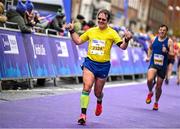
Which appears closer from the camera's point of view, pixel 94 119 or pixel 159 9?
pixel 94 119

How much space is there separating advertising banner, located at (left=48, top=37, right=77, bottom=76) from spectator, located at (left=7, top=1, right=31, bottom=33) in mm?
1263

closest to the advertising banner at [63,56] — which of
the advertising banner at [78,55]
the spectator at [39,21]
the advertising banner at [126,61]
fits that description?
the advertising banner at [78,55]

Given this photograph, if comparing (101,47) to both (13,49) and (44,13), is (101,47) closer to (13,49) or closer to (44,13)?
(13,49)

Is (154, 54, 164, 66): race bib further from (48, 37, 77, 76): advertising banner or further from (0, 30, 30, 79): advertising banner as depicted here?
(48, 37, 77, 76): advertising banner

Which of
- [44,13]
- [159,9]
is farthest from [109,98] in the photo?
[159,9]

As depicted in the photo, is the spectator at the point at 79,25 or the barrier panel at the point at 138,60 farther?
the barrier panel at the point at 138,60

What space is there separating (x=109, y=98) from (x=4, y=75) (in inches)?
112

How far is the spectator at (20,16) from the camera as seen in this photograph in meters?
14.7

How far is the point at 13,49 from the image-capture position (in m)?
14.0

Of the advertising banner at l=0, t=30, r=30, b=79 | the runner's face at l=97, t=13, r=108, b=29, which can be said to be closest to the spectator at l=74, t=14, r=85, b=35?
the advertising banner at l=0, t=30, r=30, b=79

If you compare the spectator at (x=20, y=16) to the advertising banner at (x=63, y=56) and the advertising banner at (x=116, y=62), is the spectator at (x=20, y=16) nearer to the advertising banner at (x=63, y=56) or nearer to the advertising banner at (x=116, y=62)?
the advertising banner at (x=63, y=56)

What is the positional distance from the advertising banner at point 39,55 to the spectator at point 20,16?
21cm

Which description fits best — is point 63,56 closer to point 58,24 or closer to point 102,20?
point 58,24

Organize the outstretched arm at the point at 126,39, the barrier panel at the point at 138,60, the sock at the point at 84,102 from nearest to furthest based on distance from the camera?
1. the sock at the point at 84,102
2. the outstretched arm at the point at 126,39
3. the barrier panel at the point at 138,60
